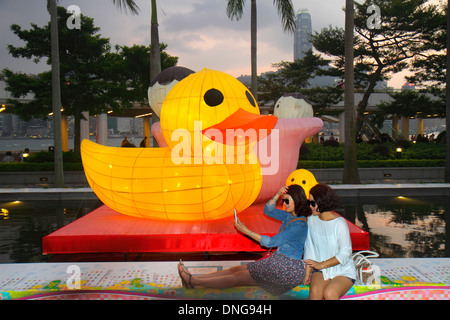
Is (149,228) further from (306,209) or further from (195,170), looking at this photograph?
(306,209)

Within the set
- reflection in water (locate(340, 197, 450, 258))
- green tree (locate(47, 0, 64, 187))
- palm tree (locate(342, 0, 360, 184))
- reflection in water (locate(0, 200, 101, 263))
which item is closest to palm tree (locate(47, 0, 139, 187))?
green tree (locate(47, 0, 64, 187))

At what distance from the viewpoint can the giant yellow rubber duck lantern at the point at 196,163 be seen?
523 cm

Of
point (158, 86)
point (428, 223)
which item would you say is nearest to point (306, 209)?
point (158, 86)

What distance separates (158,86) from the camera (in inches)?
271

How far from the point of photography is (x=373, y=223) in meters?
7.99

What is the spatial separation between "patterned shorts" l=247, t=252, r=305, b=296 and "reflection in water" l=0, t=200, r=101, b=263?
4.12 meters

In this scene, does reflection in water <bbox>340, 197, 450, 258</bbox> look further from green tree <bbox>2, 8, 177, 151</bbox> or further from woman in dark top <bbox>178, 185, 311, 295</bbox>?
green tree <bbox>2, 8, 177, 151</bbox>

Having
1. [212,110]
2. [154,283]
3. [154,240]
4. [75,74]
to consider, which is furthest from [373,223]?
[75,74]

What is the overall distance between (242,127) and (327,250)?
2.32m

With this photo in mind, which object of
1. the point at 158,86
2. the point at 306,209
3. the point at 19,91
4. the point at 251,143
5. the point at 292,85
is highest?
the point at 292,85

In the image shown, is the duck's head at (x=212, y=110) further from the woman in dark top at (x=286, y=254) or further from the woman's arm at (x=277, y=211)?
the woman in dark top at (x=286, y=254)

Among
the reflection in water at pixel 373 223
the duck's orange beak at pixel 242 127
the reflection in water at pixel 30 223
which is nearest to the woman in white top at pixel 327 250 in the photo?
the duck's orange beak at pixel 242 127

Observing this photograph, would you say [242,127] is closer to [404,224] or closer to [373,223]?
[373,223]
